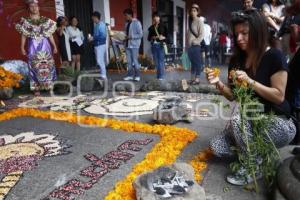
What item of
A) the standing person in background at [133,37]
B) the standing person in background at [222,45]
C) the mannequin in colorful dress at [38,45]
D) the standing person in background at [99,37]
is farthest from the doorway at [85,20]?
the standing person in background at [222,45]

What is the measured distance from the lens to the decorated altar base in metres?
2.75

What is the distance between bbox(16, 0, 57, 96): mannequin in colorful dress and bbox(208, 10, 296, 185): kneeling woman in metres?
4.75

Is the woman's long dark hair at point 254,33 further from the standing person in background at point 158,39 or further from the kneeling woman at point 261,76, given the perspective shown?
the standing person in background at point 158,39

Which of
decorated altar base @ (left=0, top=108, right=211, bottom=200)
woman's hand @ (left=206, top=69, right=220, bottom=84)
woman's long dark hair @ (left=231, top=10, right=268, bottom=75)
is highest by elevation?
woman's long dark hair @ (left=231, top=10, right=268, bottom=75)

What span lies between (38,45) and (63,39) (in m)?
2.56

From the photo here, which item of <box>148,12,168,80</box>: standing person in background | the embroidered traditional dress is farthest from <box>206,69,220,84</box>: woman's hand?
<box>148,12,168,80</box>: standing person in background

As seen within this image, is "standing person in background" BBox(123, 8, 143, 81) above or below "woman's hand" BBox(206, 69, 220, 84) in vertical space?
above

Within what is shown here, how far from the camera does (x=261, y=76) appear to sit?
272cm

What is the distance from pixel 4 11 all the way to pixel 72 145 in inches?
216

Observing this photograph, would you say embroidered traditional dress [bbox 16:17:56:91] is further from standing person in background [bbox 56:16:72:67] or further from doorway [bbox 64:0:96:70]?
doorway [bbox 64:0:96:70]

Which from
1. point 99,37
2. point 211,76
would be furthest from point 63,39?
point 211,76

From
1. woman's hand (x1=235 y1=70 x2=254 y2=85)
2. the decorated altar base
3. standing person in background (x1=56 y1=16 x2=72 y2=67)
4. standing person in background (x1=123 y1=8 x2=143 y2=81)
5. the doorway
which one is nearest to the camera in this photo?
woman's hand (x1=235 y1=70 x2=254 y2=85)

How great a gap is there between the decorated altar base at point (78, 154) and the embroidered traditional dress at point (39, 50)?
1841mm

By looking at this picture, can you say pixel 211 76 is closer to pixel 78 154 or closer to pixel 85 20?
pixel 78 154
